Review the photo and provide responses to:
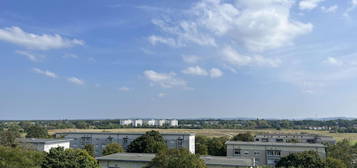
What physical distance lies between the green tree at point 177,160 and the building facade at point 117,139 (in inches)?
954

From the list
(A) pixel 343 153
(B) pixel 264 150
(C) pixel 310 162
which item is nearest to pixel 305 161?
(C) pixel 310 162

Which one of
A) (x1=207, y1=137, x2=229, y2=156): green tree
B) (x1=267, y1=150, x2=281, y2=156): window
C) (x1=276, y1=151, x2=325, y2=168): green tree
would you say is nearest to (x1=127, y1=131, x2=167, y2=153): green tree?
(x1=207, y1=137, x2=229, y2=156): green tree

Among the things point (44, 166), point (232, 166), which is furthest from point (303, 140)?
point (44, 166)

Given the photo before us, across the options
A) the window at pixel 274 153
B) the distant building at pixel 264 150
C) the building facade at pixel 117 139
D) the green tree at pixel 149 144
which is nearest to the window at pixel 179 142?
the building facade at pixel 117 139

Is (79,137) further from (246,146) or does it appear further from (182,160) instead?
(182,160)

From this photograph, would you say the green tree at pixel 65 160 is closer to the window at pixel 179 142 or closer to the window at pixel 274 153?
the window at pixel 179 142

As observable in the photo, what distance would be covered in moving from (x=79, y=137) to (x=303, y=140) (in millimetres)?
43546

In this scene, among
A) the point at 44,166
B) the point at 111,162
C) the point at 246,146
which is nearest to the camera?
the point at 44,166

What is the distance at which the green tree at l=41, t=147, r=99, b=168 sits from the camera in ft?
75.0

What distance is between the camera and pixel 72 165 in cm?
2334

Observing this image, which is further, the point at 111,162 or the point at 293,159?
the point at 111,162

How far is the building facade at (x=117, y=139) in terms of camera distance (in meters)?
47.5

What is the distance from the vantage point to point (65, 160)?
2330 cm

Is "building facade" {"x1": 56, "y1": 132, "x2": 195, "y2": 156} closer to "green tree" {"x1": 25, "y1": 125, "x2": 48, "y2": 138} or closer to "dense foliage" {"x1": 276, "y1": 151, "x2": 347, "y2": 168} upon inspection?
"green tree" {"x1": 25, "y1": 125, "x2": 48, "y2": 138}
